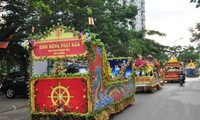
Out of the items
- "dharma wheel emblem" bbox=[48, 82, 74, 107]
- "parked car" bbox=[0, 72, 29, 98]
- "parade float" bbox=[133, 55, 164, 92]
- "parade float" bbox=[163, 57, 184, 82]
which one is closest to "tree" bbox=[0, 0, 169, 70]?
"parked car" bbox=[0, 72, 29, 98]

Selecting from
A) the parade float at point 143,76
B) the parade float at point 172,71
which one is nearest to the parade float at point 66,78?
the parade float at point 143,76

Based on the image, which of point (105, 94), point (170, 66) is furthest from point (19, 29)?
point (170, 66)

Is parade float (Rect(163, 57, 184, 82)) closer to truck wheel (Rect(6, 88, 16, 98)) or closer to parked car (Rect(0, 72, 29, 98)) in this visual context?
parked car (Rect(0, 72, 29, 98))

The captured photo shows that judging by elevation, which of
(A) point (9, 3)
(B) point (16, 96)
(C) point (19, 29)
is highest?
(A) point (9, 3)

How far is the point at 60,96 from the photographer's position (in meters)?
12.0

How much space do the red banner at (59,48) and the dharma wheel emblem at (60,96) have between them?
3.54ft

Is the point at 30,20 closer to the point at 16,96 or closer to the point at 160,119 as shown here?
the point at 16,96

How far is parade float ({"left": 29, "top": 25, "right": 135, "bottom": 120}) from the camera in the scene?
461 inches

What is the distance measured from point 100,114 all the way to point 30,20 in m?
18.0

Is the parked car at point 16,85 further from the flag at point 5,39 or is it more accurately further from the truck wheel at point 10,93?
the flag at point 5,39

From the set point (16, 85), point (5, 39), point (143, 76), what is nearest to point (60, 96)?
point (16, 85)

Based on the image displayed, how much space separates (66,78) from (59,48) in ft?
3.29

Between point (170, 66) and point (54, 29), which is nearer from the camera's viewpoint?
point (54, 29)

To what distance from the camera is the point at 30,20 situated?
28.9 meters
